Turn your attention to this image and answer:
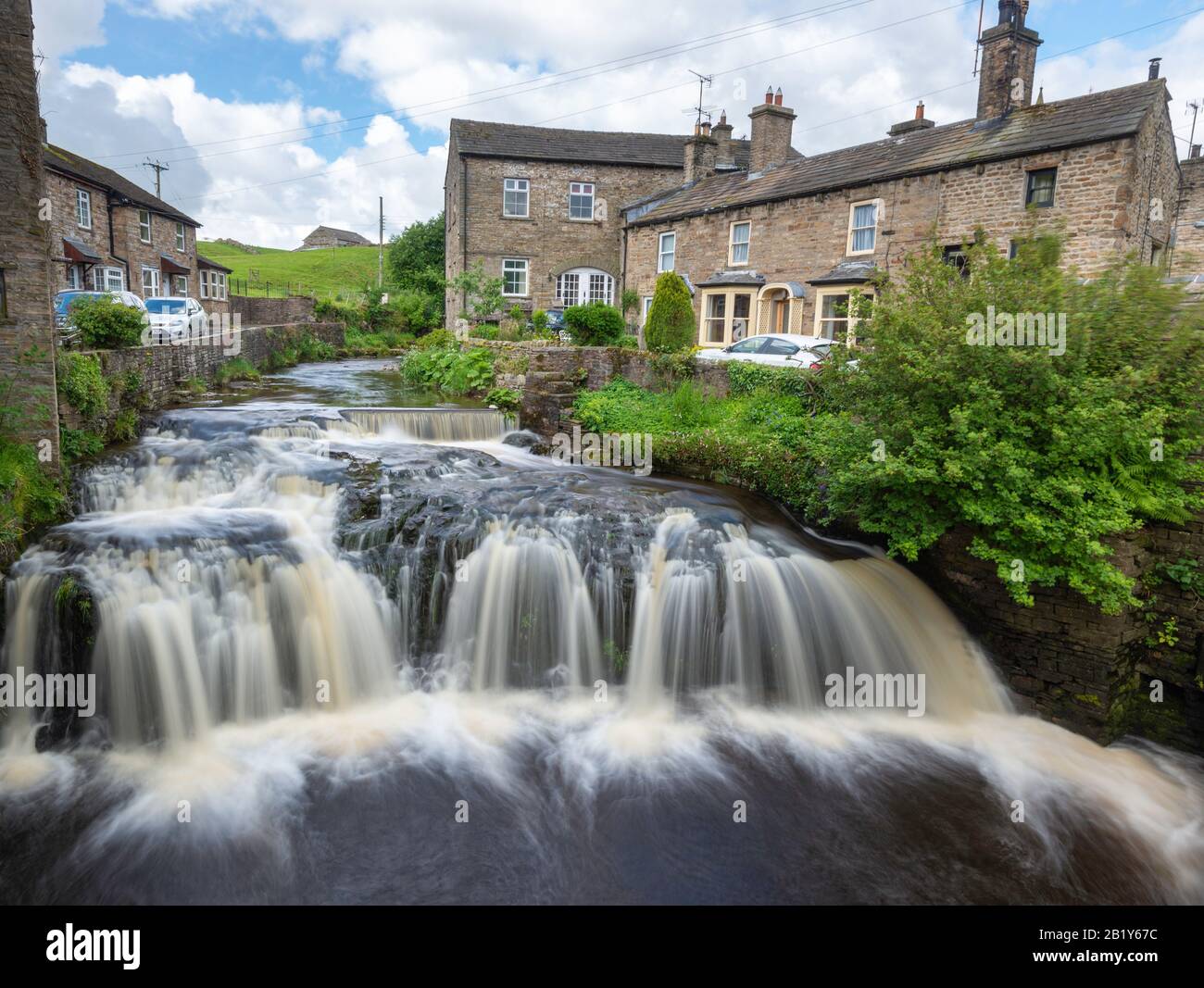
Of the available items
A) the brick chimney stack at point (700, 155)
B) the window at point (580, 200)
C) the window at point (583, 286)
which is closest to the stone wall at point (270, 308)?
the window at point (583, 286)

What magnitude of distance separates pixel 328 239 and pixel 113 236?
79415 millimetres

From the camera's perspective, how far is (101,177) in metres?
37.0

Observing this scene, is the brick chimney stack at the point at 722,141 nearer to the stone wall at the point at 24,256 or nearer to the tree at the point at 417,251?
the tree at the point at 417,251

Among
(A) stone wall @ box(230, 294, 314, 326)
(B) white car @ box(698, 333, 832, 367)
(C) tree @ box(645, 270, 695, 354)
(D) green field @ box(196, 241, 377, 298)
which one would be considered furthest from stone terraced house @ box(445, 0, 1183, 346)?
(D) green field @ box(196, 241, 377, 298)

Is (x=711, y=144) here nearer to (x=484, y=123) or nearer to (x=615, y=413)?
(x=484, y=123)

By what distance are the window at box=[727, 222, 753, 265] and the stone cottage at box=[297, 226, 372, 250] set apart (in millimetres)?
91854

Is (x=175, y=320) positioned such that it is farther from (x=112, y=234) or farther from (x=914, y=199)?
(x=914, y=199)

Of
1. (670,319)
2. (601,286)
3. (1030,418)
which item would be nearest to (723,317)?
(670,319)

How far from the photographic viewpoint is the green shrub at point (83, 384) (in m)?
12.7

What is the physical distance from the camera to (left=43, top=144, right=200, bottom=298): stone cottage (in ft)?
105

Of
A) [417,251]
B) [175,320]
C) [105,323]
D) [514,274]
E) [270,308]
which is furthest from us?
[417,251]

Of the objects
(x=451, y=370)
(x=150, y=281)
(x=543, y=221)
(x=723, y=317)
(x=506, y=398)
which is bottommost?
(x=506, y=398)

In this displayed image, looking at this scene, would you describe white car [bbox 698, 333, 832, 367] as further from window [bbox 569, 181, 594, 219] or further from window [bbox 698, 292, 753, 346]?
window [bbox 569, 181, 594, 219]
